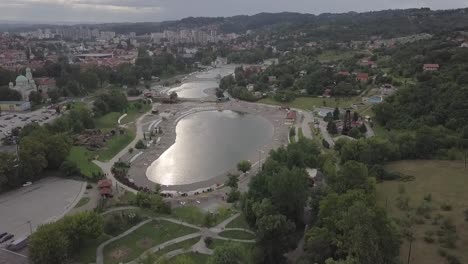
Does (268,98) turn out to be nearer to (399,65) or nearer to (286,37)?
(399,65)

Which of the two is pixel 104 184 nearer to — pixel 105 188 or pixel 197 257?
pixel 105 188

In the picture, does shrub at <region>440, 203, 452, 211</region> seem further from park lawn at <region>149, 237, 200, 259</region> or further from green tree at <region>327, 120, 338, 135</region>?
green tree at <region>327, 120, 338, 135</region>

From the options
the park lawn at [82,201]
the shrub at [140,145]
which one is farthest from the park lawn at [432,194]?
the shrub at [140,145]

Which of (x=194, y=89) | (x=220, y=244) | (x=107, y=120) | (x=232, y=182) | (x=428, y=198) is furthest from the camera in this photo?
(x=194, y=89)

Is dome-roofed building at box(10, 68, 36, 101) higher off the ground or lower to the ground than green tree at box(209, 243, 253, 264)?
higher

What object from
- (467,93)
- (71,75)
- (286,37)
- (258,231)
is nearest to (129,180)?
(258,231)

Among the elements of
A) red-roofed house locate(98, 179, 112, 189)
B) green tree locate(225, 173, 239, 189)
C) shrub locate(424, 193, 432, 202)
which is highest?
shrub locate(424, 193, 432, 202)

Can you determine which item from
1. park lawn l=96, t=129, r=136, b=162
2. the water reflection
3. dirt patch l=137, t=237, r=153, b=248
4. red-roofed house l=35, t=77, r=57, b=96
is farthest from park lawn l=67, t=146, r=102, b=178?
the water reflection

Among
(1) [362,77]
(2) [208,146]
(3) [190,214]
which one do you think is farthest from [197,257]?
(1) [362,77]
